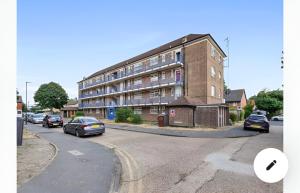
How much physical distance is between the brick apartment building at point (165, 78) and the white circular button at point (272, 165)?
39.2 ft

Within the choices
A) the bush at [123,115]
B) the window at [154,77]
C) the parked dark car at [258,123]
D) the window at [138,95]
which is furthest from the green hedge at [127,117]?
the parked dark car at [258,123]

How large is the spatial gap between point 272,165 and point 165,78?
918 inches

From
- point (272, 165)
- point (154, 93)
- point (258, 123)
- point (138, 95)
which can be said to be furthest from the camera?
point (138, 95)

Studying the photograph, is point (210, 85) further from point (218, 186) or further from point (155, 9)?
point (155, 9)

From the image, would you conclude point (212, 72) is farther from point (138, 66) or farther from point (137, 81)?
point (137, 81)

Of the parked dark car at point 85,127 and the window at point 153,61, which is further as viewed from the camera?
the window at point 153,61

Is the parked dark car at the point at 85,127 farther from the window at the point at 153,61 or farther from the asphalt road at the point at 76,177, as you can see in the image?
the window at the point at 153,61

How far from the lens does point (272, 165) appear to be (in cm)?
103

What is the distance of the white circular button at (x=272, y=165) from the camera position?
1030mm

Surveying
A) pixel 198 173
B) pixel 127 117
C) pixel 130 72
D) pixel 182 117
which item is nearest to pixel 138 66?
pixel 130 72

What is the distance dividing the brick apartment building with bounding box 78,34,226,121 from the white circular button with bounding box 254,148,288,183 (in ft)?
39.2
